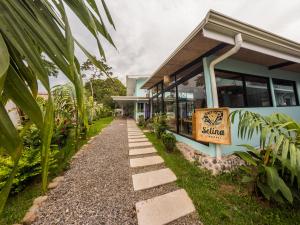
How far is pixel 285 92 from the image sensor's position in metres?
4.89

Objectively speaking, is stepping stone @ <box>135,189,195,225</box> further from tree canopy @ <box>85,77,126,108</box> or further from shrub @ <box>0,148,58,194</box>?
tree canopy @ <box>85,77,126,108</box>

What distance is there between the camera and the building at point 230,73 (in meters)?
2.73

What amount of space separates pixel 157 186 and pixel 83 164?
2.09 m

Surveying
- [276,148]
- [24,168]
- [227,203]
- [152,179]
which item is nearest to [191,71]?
[276,148]

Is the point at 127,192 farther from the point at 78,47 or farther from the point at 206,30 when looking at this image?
the point at 206,30

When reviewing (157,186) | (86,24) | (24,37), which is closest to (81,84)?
(24,37)

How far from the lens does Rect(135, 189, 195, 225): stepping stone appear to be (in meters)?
1.86

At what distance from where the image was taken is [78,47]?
2.24 ft

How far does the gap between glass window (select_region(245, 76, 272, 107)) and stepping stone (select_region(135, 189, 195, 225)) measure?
10.6ft

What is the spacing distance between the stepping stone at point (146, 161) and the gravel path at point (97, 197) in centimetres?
20

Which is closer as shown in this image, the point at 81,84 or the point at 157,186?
the point at 81,84

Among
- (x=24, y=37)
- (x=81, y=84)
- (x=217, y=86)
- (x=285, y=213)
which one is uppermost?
(x=217, y=86)

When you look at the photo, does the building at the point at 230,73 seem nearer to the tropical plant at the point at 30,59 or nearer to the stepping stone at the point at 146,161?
the stepping stone at the point at 146,161

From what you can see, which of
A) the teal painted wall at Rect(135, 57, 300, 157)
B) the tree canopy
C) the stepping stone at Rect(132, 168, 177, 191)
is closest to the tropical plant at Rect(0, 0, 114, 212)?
the stepping stone at Rect(132, 168, 177, 191)
